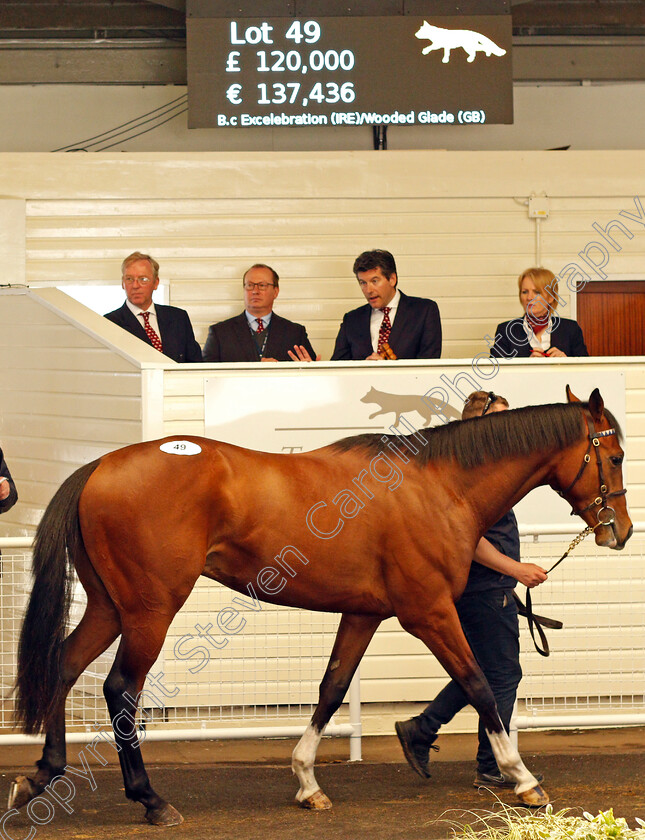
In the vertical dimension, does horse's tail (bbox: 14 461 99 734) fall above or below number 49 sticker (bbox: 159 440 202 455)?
below

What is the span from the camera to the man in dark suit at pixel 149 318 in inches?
233

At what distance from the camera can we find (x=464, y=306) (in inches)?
297

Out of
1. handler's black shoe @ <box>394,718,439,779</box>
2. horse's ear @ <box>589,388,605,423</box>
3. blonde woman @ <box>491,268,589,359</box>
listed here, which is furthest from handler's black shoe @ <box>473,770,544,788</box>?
blonde woman @ <box>491,268,589,359</box>

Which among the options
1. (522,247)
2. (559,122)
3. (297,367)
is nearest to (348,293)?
(522,247)

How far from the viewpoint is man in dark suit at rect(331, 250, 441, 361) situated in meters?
5.78

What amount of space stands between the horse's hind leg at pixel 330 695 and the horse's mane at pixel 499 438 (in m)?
0.67

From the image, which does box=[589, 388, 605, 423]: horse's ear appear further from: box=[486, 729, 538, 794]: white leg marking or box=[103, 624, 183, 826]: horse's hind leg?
box=[103, 624, 183, 826]: horse's hind leg

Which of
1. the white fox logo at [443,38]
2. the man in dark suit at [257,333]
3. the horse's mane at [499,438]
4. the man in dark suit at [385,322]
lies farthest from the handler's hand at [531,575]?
the white fox logo at [443,38]

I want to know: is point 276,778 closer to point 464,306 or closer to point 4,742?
point 4,742

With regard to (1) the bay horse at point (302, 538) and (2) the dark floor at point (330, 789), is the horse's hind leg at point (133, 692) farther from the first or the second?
(2) the dark floor at point (330, 789)

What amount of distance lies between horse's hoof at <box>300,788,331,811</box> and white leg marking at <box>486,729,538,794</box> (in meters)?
0.68

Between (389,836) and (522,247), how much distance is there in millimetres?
5047

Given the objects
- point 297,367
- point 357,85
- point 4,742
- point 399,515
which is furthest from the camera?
point 357,85

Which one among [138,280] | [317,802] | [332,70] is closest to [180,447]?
[317,802]
